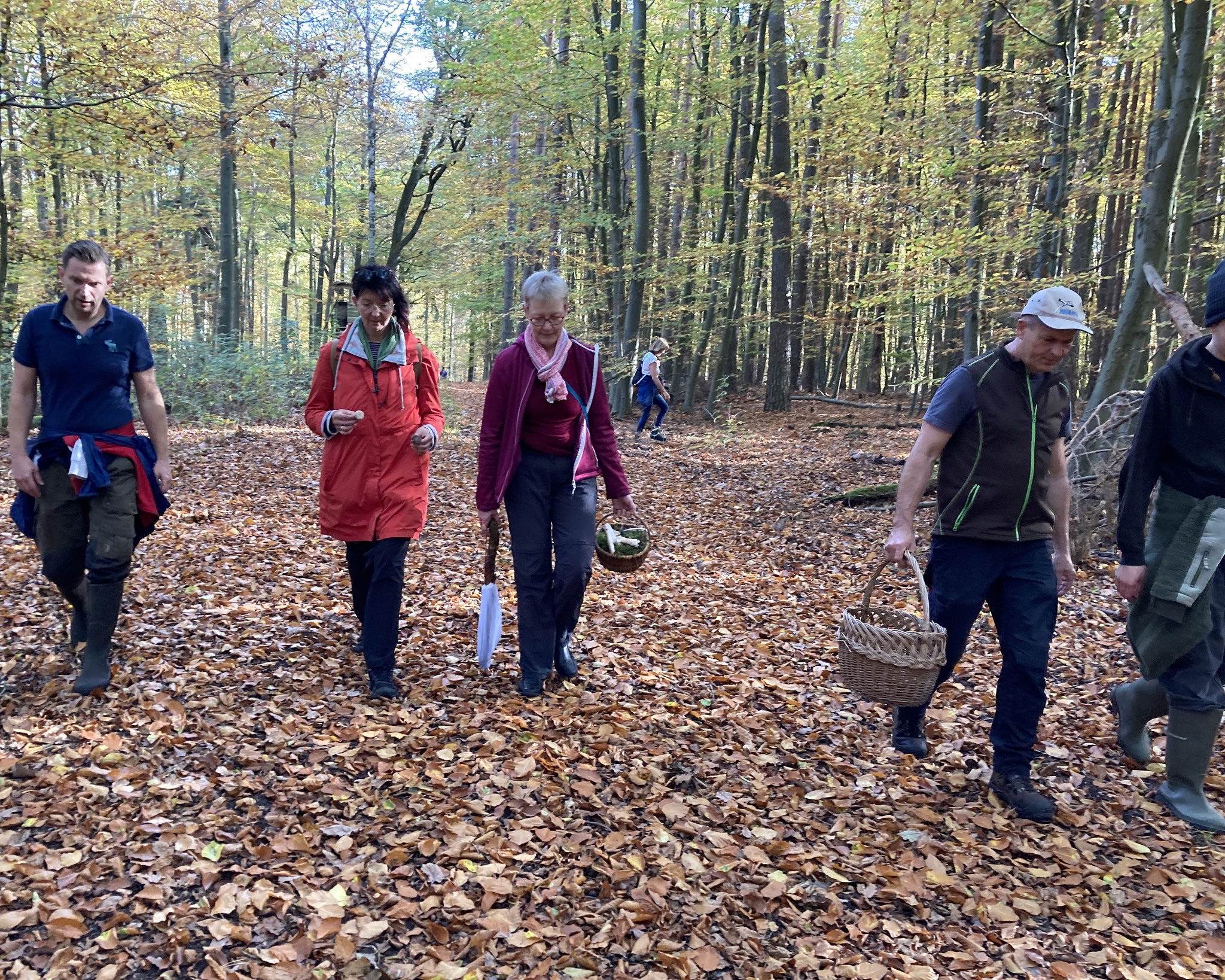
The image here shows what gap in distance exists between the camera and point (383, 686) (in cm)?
435

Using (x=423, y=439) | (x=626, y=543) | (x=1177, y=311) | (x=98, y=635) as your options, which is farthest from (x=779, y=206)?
(x=98, y=635)

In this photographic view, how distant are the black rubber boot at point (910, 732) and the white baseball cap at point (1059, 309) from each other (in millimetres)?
2004

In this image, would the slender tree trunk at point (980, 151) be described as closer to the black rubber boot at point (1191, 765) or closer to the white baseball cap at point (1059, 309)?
the white baseball cap at point (1059, 309)

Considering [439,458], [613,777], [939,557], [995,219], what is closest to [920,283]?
[995,219]

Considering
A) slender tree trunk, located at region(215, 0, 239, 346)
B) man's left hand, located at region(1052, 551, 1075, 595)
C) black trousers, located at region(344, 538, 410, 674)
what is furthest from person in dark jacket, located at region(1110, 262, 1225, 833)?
slender tree trunk, located at region(215, 0, 239, 346)

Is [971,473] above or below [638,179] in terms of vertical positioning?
below

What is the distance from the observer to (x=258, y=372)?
16625 millimetres

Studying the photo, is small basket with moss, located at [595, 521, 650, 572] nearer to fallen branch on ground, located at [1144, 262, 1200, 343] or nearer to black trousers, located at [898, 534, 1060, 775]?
black trousers, located at [898, 534, 1060, 775]

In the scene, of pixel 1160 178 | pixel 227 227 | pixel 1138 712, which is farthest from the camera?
pixel 227 227

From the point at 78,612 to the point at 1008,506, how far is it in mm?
4811

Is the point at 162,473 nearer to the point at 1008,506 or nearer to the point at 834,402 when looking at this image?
the point at 1008,506

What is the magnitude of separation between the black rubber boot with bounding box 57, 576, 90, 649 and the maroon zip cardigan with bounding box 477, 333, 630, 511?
217 centimetres

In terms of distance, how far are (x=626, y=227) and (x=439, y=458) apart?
10.8 metres

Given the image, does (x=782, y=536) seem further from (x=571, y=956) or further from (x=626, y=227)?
(x=626, y=227)
